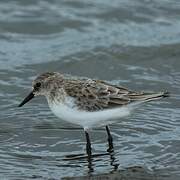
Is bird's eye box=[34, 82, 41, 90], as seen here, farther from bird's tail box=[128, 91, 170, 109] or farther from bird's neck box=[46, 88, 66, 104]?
bird's tail box=[128, 91, 170, 109]

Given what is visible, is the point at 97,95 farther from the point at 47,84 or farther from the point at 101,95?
the point at 47,84

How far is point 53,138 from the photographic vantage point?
10.6 m

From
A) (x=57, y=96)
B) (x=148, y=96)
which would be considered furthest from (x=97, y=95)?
(x=148, y=96)

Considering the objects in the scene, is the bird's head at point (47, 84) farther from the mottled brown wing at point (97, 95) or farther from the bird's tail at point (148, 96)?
the bird's tail at point (148, 96)

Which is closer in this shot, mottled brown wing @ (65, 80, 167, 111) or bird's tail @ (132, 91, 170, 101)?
bird's tail @ (132, 91, 170, 101)

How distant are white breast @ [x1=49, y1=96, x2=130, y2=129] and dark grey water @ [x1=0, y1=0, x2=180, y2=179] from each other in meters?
0.56

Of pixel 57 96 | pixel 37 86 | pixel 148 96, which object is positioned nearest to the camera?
pixel 148 96

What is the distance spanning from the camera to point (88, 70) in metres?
14.1

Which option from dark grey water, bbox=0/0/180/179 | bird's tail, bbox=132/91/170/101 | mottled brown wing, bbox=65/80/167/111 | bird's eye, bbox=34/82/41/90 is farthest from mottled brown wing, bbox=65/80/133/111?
dark grey water, bbox=0/0/180/179

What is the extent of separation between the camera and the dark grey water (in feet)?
31.5

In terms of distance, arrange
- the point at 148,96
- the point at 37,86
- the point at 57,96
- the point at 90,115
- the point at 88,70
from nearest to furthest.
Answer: the point at 148,96
the point at 90,115
the point at 57,96
the point at 37,86
the point at 88,70

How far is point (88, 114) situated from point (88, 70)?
4.74 m

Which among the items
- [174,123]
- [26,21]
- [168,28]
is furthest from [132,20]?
[174,123]

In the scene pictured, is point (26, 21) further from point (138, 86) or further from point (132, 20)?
point (138, 86)
